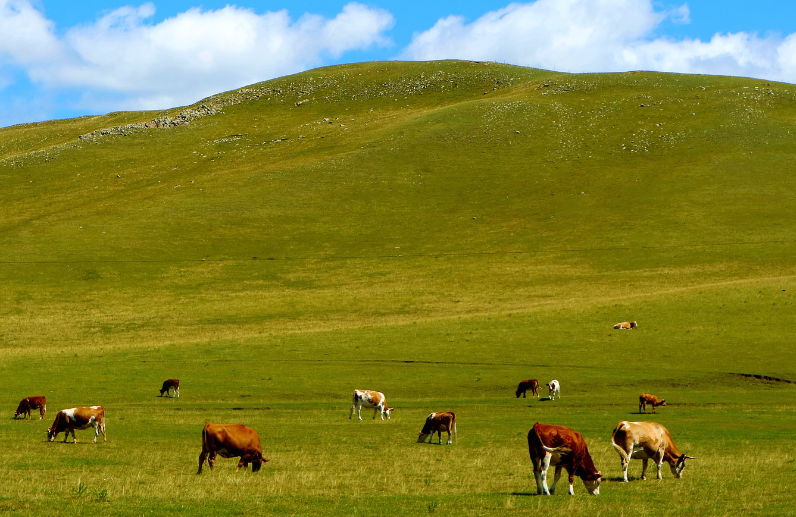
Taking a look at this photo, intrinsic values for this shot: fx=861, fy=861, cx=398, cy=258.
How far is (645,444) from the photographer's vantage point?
19.7 m

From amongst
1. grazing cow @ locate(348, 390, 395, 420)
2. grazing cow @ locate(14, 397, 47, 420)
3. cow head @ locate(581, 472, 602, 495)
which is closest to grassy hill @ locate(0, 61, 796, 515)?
cow head @ locate(581, 472, 602, 495)

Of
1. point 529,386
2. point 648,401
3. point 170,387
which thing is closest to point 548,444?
point 648,401

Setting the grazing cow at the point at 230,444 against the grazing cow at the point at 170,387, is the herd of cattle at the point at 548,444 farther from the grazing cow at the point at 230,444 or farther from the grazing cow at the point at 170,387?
the grazing cow at the point at 170,387

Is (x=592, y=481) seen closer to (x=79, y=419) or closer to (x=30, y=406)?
(x=79, y=419)

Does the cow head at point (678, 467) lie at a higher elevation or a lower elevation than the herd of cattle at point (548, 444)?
lower

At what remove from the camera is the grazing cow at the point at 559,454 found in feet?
55.1

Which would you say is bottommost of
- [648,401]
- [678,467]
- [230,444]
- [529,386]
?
[678,467]

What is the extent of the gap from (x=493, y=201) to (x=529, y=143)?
2131cm

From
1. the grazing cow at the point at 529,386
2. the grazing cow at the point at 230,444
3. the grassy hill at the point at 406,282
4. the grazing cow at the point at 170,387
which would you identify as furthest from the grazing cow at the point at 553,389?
the grazing cow at the point at 230,444

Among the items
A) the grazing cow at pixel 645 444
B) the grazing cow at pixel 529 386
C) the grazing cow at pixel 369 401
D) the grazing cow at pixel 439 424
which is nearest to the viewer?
the grazing cow at pixel 645 444

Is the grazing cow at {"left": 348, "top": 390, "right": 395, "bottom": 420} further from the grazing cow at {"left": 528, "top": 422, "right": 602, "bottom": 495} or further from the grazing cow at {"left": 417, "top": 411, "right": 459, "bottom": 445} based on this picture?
the grazing cow at {"left": 528, "top": 422, "right": 602, "bottom": 495}

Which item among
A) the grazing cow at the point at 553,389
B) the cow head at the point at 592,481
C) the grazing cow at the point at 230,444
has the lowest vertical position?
the cow head at the point at 592,481

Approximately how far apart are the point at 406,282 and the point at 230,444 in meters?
57.4

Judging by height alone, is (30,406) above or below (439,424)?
above
